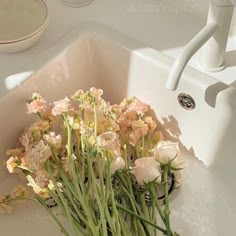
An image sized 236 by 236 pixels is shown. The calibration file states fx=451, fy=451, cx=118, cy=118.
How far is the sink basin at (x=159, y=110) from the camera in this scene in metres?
0.84

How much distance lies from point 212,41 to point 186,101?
0.41 feet

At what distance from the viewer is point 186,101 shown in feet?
2.85

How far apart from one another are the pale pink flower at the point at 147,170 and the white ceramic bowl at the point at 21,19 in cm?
34

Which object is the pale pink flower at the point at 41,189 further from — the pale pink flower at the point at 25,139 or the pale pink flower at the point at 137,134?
the pale pink flower at the point at 137,134

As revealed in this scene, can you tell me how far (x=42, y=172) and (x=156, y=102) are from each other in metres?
0.28

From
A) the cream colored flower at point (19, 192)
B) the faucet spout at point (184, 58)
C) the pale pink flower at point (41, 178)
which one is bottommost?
the cream colored flower at point (19, 192)

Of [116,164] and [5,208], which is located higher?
[116,164]

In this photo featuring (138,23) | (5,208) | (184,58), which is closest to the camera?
(184,58)

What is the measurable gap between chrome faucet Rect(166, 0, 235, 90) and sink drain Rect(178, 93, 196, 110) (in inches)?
2.8

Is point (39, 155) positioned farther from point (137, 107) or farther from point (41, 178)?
point (137, 107)

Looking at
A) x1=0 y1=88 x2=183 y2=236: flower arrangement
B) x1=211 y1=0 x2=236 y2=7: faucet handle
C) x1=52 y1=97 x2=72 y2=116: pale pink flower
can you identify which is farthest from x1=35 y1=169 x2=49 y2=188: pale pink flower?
x1=211 y1=0 x2=236 y2=7: faucet handle

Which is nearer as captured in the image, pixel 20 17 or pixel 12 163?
pixel 12 163

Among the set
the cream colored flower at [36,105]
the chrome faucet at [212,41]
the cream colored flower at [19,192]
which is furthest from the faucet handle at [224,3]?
the cream colored flower at [19,192]

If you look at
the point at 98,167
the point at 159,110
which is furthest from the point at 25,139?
the point at 159,110
